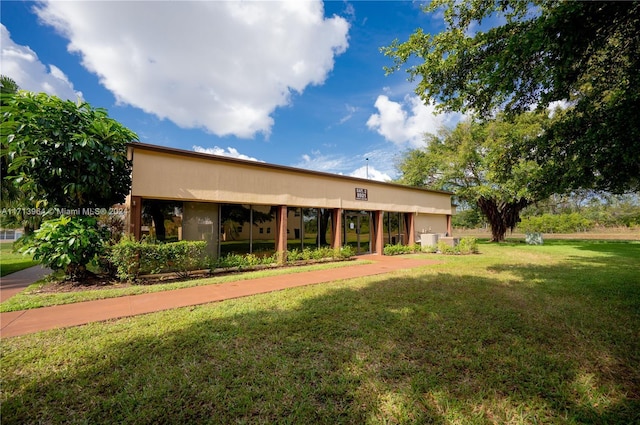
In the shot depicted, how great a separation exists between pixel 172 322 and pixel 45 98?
682 centimetres

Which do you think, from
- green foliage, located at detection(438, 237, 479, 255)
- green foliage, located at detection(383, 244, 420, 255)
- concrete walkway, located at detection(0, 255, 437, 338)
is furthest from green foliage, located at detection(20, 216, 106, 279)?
green foliage, located at detection(438, 237, 479, 255)

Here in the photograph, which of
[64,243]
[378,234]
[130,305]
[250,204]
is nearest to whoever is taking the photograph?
[130,305]

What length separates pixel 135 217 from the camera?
7965 millimetres

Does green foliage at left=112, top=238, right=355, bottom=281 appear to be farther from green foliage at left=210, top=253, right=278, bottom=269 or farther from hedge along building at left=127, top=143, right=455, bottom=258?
hedge along building at left=127, top=143, right=455, bottom=258

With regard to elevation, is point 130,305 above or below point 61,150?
below

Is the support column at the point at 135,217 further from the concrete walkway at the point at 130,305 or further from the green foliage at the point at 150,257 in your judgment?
the concrete walkway at the point at 130,305

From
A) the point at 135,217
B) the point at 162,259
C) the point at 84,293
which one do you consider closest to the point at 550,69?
the point at 162,259

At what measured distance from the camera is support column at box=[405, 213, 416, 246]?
17.0m

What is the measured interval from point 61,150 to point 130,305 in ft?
15.3

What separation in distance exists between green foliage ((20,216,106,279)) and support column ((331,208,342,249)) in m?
9.05

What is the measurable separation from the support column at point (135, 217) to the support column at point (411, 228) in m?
14.6

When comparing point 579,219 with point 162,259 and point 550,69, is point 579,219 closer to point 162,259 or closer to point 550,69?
point 550,69

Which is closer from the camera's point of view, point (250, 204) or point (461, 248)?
point (250, 204)

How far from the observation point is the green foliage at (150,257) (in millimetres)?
7066
